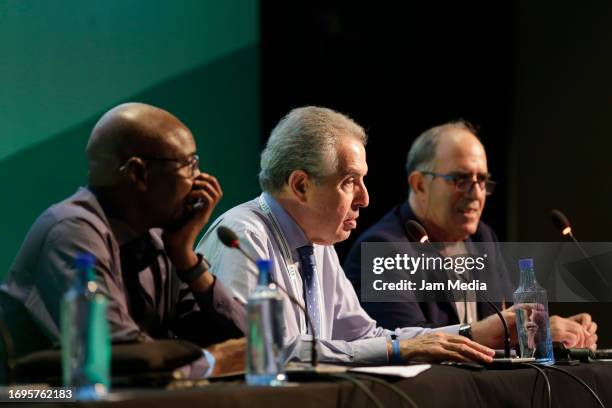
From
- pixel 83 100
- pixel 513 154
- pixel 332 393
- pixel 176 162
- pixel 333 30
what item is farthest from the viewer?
pixel 513 154

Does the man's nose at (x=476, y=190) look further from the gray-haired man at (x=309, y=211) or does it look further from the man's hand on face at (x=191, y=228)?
the man's hand on face at (x=191, y=228)

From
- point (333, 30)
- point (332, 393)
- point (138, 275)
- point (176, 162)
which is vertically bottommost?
point (332, 393)

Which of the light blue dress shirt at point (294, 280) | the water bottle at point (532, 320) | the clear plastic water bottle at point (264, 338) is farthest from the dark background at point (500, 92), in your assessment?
the clear plastic water bottle at point (264, 338)

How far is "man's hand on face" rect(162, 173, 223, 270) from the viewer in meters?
2.32

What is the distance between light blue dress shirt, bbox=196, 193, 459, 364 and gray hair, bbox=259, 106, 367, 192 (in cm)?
11

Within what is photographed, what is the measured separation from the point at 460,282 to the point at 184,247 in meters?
1.68

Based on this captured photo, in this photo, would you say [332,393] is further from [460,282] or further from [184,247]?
[460,282]

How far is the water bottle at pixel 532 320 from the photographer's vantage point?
108 inches

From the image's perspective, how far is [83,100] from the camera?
119 inches

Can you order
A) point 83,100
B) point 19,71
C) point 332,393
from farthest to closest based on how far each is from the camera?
point 83,100 → point 19,71 → point 332,393

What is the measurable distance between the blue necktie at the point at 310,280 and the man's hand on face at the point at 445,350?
0.49 m

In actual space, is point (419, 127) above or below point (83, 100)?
above

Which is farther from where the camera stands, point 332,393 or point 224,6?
point 224,6

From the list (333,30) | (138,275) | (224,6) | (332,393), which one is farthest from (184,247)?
(333,30)
